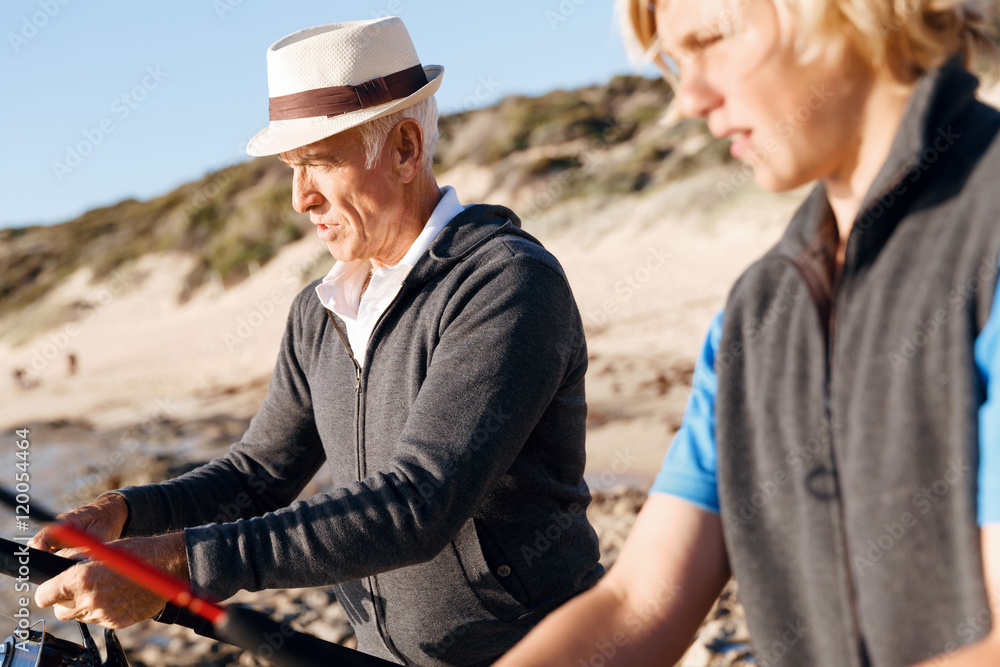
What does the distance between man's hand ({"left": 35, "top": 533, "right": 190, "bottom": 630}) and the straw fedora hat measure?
3.28ft

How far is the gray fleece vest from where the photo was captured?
3.06 feet

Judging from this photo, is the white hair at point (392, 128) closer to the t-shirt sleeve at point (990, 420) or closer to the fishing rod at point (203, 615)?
the fishing rod at point (203, 615)

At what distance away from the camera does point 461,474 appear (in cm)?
172

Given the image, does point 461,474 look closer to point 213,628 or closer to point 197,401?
point 213,628

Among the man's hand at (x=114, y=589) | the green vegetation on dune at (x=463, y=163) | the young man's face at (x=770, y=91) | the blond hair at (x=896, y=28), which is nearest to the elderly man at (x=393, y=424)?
the man's hand at (x=114, y=589)

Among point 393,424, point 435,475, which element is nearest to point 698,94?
point 435,475

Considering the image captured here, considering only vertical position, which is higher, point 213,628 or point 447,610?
point 213,628

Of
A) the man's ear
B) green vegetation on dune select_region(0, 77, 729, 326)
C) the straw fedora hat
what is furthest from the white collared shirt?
green vegetation on dune select_region(0, 77, 729, 326)

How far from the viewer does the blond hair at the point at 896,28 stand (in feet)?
3.25

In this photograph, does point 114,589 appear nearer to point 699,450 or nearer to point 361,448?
point 361,448

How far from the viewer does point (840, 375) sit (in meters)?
1.06

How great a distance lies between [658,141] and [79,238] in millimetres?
24664

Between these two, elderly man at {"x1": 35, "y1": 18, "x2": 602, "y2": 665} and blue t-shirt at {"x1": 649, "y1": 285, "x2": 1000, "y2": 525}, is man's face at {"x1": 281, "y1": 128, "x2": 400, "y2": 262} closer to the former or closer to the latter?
elderly man at {"x1": 35, "y1": 18, "x2": 602, "y2": 665}

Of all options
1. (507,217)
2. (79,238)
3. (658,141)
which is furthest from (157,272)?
(507,217)
